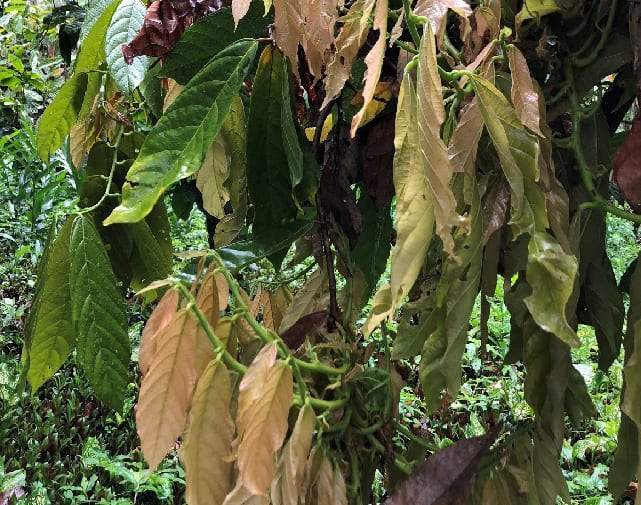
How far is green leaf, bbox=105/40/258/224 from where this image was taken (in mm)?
392

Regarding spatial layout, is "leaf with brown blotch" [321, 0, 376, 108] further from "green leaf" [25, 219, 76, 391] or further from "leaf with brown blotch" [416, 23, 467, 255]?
"green leaf" [25, 219, 76, 391]

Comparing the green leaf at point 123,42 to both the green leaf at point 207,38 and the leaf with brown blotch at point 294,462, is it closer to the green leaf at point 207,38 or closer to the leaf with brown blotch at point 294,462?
the green leaf at point 207,38

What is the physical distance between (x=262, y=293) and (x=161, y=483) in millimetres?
1099

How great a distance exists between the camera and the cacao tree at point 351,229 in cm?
34

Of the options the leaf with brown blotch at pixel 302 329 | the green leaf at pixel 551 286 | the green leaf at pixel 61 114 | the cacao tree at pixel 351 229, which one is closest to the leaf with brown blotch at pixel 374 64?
the cacao tree at pixel 351 229

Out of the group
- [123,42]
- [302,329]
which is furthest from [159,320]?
[123,42]

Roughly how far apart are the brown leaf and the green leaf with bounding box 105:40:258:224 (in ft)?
0.21

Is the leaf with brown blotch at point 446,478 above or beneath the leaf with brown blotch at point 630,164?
beneath

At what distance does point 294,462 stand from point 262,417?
45 millimetres

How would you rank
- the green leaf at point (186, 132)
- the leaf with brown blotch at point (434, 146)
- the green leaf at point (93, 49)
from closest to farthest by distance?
the leaf with brown blotch at point (434, 146) < the green leaf at point (186, 132) < the green leaf at point (93, 49)

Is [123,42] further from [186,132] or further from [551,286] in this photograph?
[551,286]

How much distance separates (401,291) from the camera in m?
0.30

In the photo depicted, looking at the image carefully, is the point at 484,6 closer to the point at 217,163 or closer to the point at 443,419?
the point at 217,163

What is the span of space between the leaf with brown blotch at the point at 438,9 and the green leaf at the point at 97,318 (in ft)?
0.97
